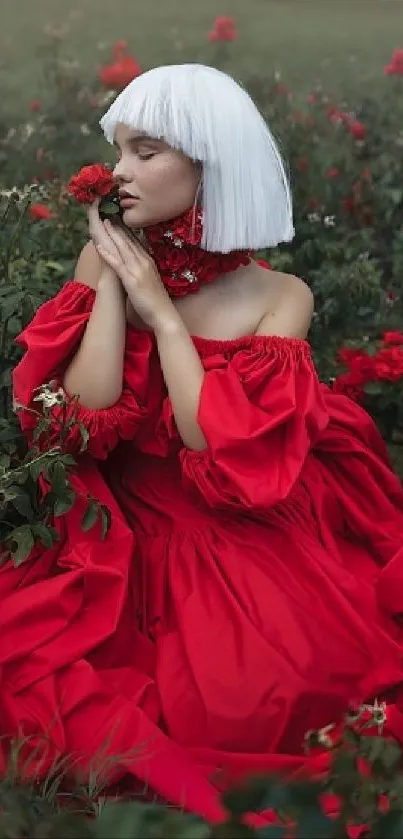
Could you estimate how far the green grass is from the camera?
2371mm

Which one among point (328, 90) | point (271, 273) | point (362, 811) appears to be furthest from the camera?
point (328, 90)

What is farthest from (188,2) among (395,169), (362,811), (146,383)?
(362,811)

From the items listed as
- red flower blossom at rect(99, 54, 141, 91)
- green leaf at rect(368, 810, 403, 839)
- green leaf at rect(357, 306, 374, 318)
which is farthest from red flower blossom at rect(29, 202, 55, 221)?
green leaf at rect(368, 810, 403, 839)

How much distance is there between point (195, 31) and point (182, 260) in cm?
151

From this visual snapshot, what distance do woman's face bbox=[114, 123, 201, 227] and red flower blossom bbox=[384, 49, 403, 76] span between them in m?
1.61

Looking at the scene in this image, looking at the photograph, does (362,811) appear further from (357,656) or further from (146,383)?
(146,383)

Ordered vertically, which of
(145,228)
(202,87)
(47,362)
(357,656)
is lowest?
(357,656)

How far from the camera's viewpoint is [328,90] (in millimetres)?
2596

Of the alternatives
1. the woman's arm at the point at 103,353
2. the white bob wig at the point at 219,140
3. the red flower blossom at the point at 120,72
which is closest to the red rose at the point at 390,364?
the white bob wig at the point at 219,140

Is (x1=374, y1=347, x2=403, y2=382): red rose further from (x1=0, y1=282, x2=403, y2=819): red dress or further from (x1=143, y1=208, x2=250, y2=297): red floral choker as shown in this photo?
(x1=143, y1=208, x2=250, y2=297): red floral choker

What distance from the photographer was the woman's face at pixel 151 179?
3.76 ft

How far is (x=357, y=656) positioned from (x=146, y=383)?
18.6 inches

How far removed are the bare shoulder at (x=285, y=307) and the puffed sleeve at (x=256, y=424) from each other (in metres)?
0.03

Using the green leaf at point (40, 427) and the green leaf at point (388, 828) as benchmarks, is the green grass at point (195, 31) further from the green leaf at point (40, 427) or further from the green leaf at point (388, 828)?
the green leaf at point (388, 828)
